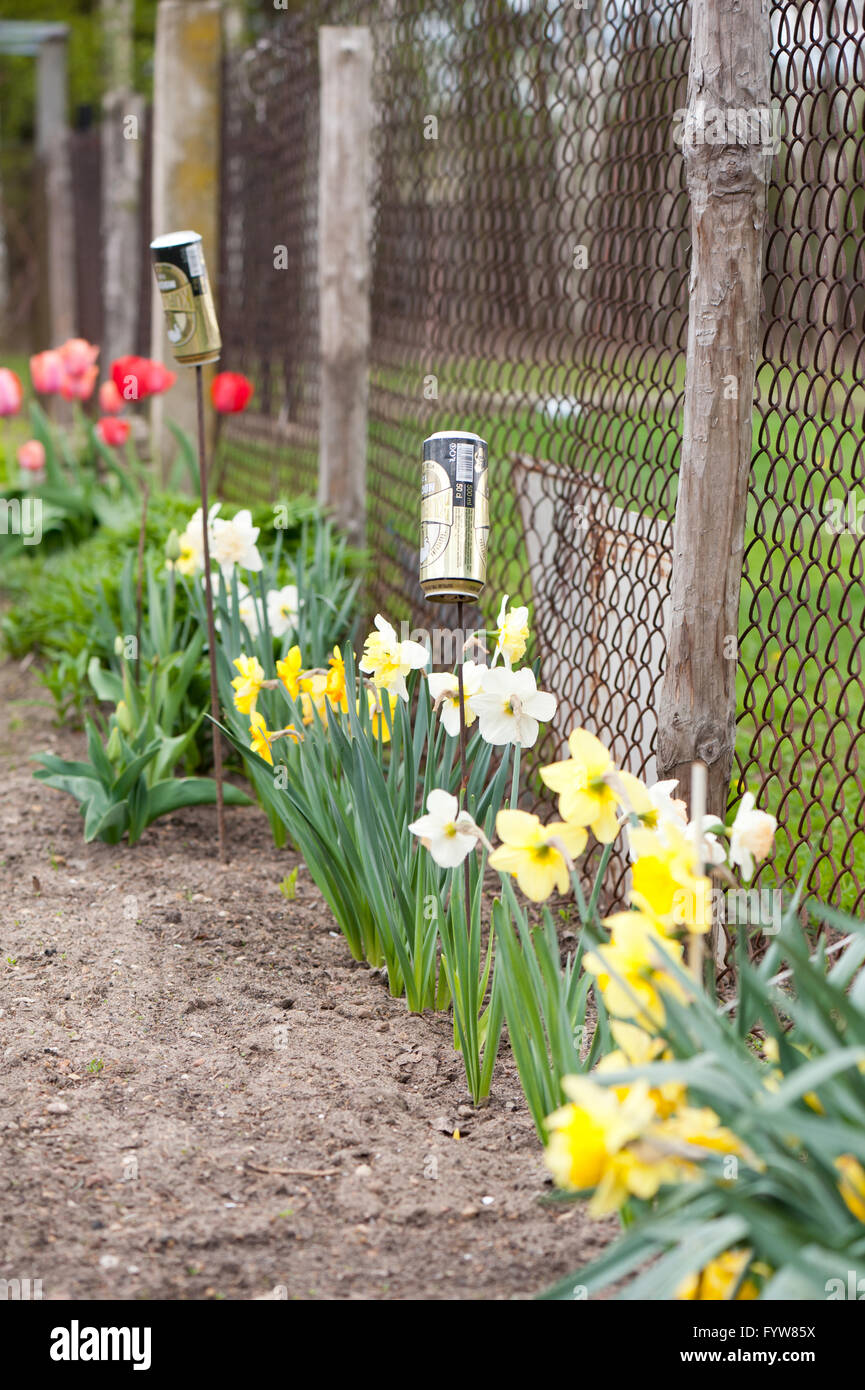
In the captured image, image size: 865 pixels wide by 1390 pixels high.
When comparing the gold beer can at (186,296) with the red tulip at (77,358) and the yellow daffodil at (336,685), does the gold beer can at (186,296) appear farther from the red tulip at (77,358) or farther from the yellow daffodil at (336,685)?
the red tulip at (77,358)

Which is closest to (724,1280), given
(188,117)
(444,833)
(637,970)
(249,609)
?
(637,970)

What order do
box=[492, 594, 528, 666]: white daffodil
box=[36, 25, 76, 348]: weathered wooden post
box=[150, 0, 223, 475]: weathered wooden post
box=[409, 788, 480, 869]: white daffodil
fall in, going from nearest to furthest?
box=[409, 788, 480, 869]: white daffodil → box=[492, 594, 528, 666]: white daffodil → box=[150, 0, 223, 475]: weathered wooden post → box=[36, 25, 76, 348]: weathered wooden post

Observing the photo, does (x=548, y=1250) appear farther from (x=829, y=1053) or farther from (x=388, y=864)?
(x=388, y=864)

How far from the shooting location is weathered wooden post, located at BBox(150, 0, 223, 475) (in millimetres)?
5547

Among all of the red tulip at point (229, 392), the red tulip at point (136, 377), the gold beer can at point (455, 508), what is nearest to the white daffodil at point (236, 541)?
the red tulip at point (136, 377)

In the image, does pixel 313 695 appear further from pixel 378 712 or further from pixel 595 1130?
pixel 595 1130

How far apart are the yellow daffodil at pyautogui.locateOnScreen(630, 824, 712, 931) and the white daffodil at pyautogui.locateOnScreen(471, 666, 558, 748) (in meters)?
0.55

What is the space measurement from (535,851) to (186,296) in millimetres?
1672

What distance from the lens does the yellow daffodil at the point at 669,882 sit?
1.46 m

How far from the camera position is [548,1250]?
1.60m

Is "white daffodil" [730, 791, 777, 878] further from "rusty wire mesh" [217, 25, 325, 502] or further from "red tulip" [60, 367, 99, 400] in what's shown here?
"red tulip" [60, 367, 99, 400]

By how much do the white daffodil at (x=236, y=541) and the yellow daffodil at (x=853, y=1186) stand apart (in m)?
2.24

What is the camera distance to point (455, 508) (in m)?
1.95

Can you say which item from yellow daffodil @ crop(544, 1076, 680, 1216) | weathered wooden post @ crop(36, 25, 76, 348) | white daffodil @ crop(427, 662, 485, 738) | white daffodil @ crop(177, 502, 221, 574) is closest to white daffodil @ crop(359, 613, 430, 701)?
white daffodil @ crop(427, 662, 485, 738)
